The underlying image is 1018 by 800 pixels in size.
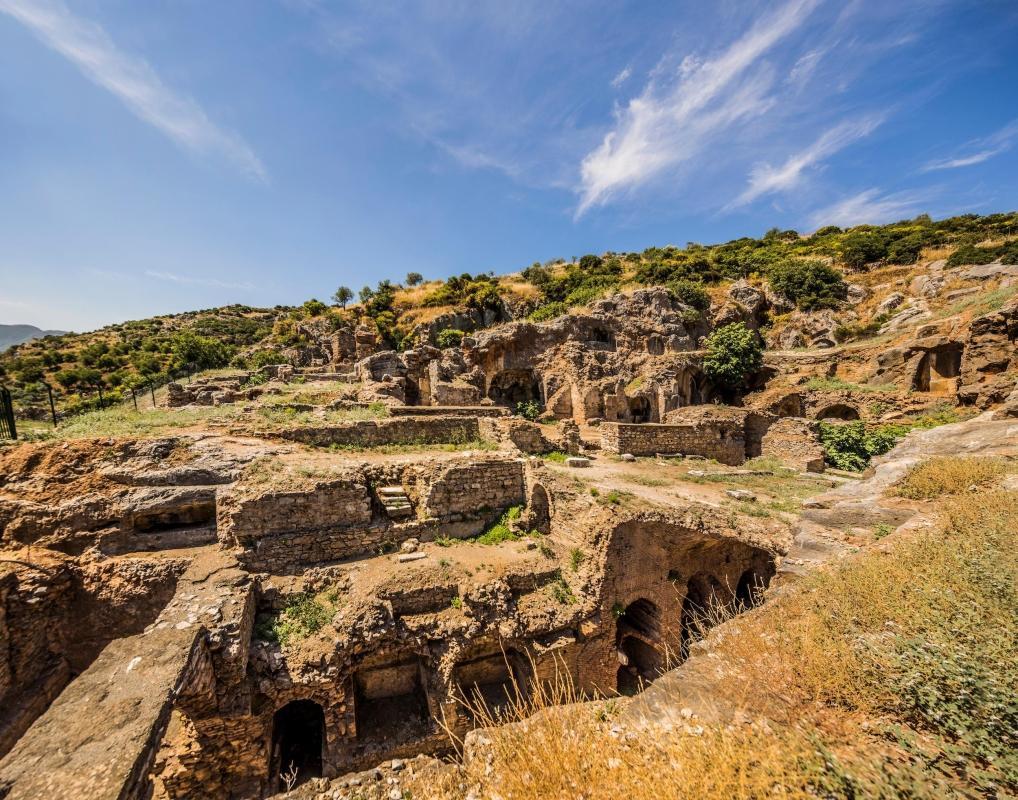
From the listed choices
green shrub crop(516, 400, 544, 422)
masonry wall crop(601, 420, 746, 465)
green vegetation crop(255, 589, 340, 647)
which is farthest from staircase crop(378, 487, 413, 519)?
green shrub crop(516, 400, 544, 422)

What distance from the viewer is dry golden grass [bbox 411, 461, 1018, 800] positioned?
200 centimetres

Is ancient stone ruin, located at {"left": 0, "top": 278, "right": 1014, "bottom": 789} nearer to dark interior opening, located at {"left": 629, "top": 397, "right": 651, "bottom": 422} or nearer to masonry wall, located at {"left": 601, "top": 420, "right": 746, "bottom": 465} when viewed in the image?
masonry wall, located at {"left": 601, "top": 420, "right": 746, "bottom": 465}

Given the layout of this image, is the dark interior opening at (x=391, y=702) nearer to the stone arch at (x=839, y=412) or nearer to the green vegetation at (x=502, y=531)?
the green vegetation at (x=502, y=531)

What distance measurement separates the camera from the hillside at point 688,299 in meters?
29.2

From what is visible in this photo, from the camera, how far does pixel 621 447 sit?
15539 mm

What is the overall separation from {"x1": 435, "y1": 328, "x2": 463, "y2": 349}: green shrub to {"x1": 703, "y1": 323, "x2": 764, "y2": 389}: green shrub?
853 inches

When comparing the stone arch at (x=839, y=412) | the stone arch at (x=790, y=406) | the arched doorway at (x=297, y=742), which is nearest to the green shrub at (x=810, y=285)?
the stone arch at (x=790, y=406)

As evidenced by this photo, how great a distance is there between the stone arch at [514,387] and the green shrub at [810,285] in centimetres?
2578

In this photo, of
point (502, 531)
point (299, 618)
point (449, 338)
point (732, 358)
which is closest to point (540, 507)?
point (502, 531)

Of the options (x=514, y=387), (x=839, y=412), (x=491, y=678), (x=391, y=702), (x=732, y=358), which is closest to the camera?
(x=391, y=702)

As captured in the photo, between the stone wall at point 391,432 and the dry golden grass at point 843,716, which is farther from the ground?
the stone wall at point 391,432

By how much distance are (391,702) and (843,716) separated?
27.9 feet

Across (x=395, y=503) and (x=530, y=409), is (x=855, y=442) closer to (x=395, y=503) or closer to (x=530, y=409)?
(x=530, y=409)

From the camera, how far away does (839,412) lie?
64.0 ft
